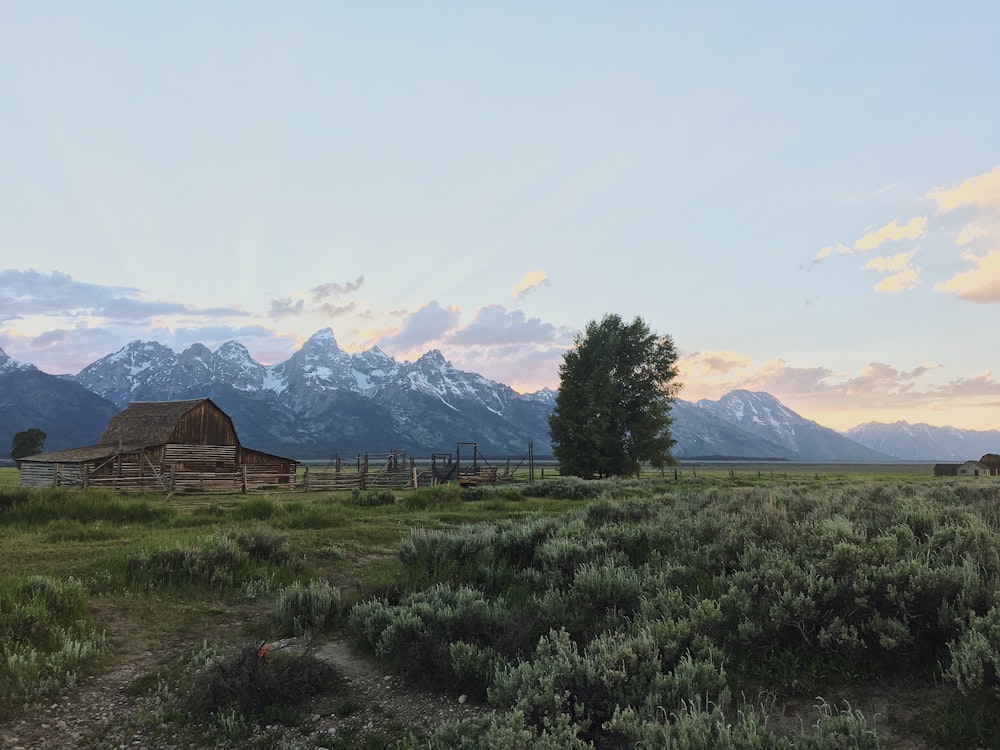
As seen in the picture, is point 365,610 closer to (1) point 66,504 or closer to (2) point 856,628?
(2) point 856,628

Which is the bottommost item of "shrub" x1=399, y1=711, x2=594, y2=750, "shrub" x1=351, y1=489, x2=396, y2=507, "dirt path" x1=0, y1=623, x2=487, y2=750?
"shrub" x1=351, y1=489, x2=396, y2=507

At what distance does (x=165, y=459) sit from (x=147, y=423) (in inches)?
231

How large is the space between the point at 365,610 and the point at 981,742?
595cm

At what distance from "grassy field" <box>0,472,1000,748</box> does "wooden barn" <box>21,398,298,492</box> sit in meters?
29.2

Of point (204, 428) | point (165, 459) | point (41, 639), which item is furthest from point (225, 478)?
point (41, 639)

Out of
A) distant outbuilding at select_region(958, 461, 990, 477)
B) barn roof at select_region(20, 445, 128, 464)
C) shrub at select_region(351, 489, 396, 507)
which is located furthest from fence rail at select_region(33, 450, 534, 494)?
distant outbuilding at select_region(958, 461, 990, 477)

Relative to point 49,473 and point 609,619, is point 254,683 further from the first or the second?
point 49,473

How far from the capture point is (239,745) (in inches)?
181

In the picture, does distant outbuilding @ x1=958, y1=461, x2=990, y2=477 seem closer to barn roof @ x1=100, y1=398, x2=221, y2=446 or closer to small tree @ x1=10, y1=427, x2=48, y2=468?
barn roof @ x1=100, y1=398, x2=221, y2=446

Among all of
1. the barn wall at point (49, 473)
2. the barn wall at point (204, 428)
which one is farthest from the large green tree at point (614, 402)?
the barn wall at point (49, 473)

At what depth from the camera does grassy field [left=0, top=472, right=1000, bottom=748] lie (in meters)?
4.08

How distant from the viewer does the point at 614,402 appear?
43094 millimetres

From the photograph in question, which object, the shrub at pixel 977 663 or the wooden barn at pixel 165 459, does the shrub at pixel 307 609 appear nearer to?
the shrub at pixel 977 663

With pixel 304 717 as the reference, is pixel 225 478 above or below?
below
